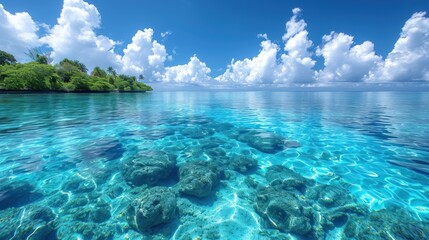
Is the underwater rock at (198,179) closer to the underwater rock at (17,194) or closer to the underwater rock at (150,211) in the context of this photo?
the underwater rock at (150,211)

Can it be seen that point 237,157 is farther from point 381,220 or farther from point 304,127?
point 304,127

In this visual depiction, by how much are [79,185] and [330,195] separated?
796 cm

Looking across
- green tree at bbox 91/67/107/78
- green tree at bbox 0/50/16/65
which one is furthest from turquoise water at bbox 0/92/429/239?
green tree at bbox 91/67/107/78

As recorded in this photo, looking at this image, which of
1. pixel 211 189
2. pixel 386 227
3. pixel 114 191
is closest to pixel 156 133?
pixel 114 191

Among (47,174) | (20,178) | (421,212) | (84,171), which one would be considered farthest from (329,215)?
(20,178)

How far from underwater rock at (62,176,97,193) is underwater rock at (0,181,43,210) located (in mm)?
619

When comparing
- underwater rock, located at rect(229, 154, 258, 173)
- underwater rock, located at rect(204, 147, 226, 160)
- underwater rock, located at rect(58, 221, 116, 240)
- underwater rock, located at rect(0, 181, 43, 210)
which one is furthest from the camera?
underwater rock, located at rect(204, 147, 226, 160)

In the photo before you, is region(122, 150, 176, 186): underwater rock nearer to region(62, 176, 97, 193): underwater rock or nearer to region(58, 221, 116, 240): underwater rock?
region(62, 176, 97, 193): underwater rock

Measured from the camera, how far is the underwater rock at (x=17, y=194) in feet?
14.7

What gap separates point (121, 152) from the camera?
808cm

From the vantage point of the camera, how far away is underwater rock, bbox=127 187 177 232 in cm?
405

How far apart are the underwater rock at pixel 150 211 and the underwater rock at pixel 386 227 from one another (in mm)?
4313

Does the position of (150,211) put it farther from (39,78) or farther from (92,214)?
(39,78)

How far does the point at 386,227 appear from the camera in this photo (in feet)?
12.8
